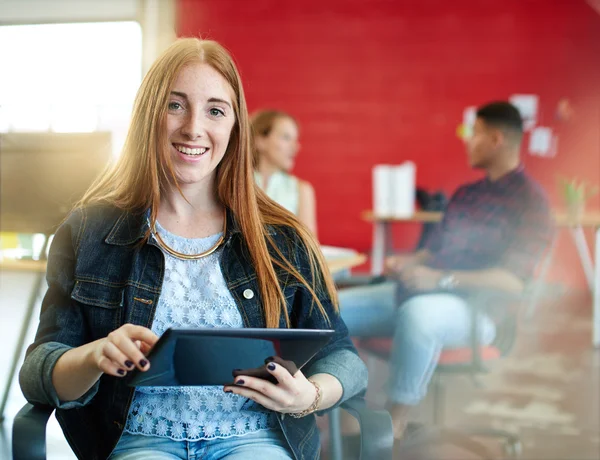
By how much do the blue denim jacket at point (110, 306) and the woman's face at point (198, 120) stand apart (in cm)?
13

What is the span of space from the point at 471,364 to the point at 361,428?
1.21 metres

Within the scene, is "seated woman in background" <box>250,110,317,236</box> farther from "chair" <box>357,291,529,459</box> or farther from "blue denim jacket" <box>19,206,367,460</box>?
"blue denim jacket" <box>19,206,367,460</box>

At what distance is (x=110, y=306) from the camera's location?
1.17 meters

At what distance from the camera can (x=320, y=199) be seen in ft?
21.0

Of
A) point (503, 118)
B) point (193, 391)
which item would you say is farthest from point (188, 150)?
point (503, 118)

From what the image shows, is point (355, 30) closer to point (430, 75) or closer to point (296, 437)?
point (430, 75)

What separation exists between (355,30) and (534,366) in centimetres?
359

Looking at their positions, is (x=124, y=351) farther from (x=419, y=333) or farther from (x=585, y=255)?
(x=585, y=255)

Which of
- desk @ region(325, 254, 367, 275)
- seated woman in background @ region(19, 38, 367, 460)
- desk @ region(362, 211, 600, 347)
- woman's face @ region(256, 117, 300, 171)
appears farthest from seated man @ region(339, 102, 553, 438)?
desk @ region(362, 211, 600, 347)

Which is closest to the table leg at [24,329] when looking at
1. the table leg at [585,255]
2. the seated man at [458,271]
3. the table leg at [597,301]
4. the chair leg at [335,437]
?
the chair leg at [335,437]

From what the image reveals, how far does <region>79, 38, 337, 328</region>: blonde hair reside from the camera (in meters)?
1.19

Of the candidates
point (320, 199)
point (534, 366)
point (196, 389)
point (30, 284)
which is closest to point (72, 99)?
point (30, 284)

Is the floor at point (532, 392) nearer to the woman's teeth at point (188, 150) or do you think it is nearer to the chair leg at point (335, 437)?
the chair leg at point (335, 437)

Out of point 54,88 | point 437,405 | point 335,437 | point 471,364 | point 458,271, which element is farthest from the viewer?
point 437,405
